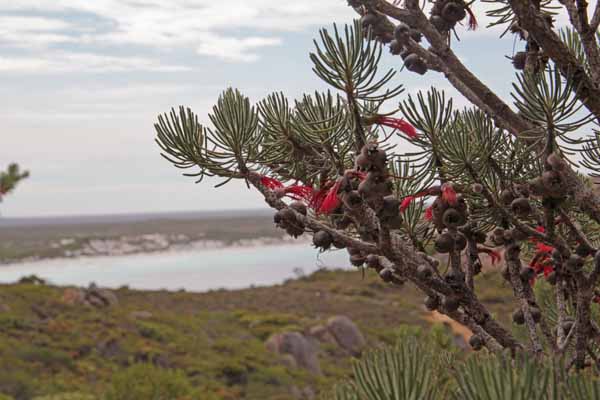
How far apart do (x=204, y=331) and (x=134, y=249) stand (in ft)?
218

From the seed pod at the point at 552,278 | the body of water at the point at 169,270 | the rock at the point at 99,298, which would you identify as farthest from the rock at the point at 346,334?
the seed pod at the point at 552,278

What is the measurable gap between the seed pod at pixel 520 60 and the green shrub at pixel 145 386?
8757mm

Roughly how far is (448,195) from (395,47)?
39cm

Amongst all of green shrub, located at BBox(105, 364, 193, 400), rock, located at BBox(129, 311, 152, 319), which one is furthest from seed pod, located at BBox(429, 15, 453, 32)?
rock, located at BBox(129, 311, 152, 319)

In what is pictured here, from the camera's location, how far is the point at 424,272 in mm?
1337

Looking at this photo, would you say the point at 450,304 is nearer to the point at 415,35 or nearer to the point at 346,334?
the point at 415,35

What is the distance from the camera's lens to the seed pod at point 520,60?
1.62m

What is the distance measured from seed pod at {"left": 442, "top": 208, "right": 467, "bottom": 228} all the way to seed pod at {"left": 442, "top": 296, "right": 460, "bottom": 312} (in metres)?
0.22

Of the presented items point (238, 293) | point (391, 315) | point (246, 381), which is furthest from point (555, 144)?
point (238, 293)

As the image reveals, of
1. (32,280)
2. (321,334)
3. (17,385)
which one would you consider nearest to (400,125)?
(17,385)

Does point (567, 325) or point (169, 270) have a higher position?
point (567, 325)

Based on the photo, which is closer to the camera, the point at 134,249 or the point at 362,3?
the point at 362,3

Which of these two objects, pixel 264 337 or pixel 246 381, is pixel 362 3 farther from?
pixel 264 337

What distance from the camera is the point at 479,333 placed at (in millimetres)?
1475
